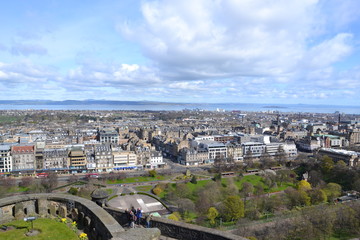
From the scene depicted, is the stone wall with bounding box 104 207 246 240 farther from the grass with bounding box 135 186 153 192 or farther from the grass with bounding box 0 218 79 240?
the grass with bounding box 135 186 153 192

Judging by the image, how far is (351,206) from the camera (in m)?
29.8

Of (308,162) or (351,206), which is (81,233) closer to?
(351,206)

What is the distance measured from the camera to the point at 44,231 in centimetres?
908

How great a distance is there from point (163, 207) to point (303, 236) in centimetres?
1656

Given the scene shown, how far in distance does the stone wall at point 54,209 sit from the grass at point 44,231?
59 centimetres

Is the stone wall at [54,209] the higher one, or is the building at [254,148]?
the stone wall at [54,209]

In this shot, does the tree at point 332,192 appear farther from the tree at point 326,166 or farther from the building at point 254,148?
the building at point 254,148

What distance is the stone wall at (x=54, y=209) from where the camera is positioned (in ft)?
31.1

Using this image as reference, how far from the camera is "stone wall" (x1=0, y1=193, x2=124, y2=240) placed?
949 centimetres

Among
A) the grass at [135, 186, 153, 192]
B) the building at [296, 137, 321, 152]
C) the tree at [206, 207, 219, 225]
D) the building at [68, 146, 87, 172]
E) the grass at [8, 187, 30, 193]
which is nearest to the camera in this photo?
the tree at [206, 207, 219, 225]

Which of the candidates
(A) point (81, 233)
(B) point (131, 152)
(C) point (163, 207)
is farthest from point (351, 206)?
(B) point (131, 152)

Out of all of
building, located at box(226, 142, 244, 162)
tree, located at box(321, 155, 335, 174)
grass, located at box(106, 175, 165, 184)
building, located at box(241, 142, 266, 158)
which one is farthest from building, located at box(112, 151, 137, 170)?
tree, located at box(321, 155, 335, 174)

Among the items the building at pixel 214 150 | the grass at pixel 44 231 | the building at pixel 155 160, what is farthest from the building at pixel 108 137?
the grass at pixel 44 231

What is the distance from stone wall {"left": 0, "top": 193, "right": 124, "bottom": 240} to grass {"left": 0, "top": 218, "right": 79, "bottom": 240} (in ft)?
1.94
